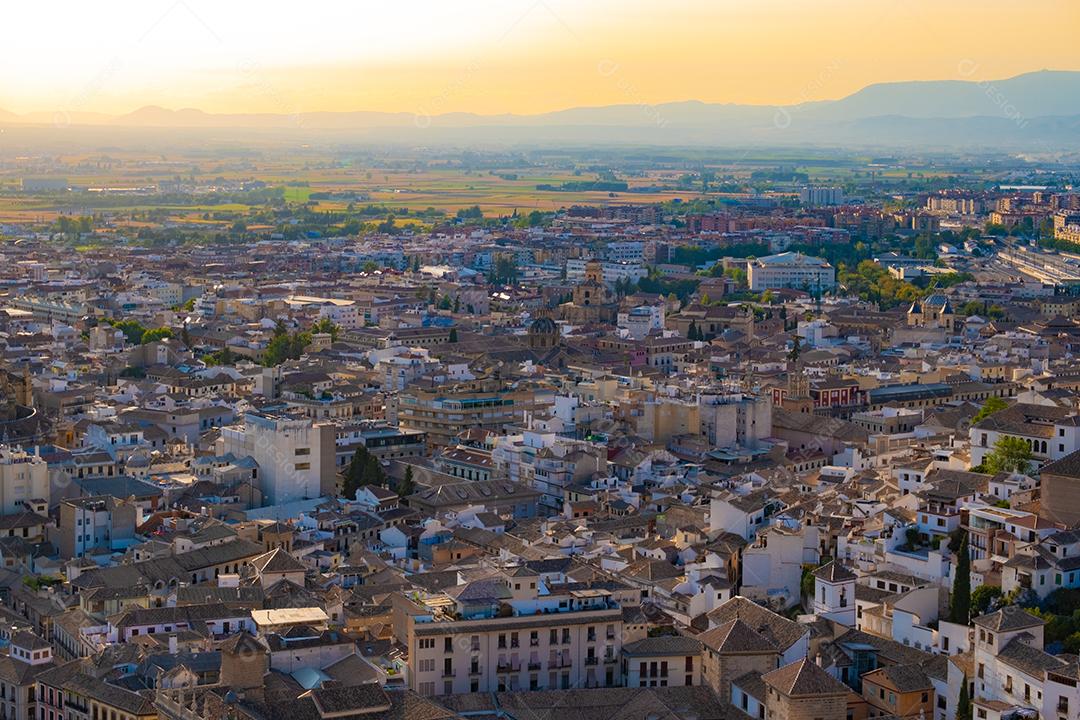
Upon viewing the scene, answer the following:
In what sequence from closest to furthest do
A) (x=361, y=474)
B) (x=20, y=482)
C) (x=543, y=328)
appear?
1. (x=20, y=482)
2. (x=361, y=474)
3. (x=543, y=328)

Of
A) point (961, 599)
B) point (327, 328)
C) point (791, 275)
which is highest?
point (961, 599)

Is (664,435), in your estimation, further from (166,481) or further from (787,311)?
(787,311)

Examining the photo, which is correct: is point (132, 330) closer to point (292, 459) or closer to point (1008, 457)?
point (292, 459)

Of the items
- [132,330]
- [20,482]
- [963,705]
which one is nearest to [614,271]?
[132,330]

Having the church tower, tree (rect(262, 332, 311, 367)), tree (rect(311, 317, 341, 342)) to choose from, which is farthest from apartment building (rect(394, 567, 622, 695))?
tree (rect(311, 317, 341, 342))

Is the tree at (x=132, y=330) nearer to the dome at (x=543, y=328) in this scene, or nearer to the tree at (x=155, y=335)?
the tree at (x=155, y=335)

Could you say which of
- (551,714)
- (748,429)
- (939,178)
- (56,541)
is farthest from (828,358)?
(939,178)

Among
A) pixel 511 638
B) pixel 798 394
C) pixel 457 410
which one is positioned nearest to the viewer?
pixel 511 638
